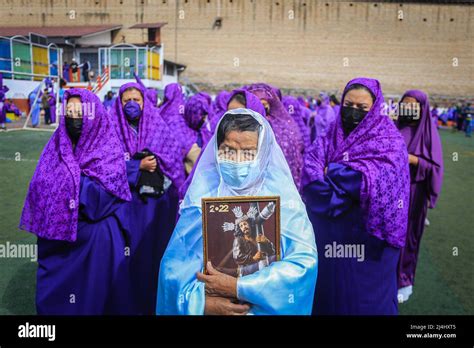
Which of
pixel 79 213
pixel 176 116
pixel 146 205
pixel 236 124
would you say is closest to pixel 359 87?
pixel 236 124

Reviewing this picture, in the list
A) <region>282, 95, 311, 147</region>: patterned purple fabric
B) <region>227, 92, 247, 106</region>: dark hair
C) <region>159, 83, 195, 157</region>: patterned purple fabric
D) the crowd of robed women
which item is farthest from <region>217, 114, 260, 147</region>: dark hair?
<region>282, 95, 311, 147</region>: patterned purple fabric

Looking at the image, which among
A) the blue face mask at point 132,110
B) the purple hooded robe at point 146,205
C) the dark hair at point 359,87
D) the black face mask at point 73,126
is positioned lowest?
the purple hooded robe at point 146,205

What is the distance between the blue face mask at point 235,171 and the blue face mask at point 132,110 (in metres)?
1.42

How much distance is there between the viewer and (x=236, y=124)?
1.68 m

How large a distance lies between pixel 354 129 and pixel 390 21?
1244 inches

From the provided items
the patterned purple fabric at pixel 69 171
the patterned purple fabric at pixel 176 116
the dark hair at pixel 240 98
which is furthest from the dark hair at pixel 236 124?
the patterned purple fabric at pixel 176 116

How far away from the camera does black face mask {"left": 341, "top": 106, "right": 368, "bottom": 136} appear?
2.33 meters

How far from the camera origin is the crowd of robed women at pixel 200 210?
5.36 feet

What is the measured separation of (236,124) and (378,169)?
0.91m

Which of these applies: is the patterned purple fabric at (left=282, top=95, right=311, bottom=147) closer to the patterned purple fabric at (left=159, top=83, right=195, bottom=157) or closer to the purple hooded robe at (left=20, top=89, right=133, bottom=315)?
the patterned purple fabric at (left=159, top=83, right=195, bottom=157)

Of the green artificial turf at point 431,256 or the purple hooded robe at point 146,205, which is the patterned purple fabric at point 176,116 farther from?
the green artificial turf at point 431,256

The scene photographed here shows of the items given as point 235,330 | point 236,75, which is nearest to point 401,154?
point 235,330

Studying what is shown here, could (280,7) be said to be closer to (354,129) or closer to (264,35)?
(264,35)

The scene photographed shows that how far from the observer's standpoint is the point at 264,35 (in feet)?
100
